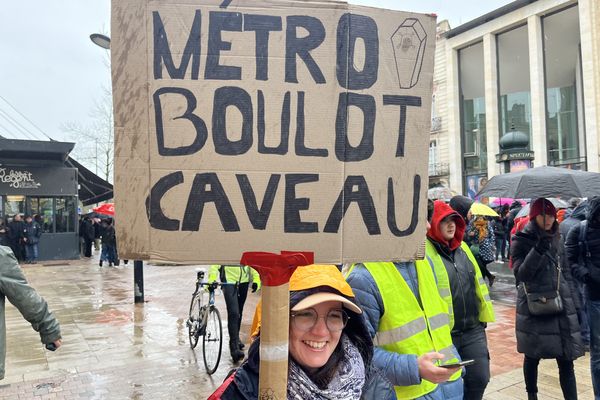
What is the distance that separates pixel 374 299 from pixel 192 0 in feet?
5.07

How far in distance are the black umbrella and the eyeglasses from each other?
11.0 ft

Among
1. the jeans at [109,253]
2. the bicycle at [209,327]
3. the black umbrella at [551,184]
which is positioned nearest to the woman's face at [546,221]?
the black umbrella at [551,184]

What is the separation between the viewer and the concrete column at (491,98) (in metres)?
29.3

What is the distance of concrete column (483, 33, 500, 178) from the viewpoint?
2931cm

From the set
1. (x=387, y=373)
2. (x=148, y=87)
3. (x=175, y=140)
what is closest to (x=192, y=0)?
(x=148, y=87)

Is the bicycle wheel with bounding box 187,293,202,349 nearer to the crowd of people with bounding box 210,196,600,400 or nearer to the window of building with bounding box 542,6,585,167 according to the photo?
the crowd of people with bounding box 210,196,600,400

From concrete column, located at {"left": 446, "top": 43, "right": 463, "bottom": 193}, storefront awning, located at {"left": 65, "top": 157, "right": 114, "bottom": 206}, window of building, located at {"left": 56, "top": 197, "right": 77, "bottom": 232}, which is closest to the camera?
window of building, located at {"left": 56, "top": 197, "right": 77, "bottom": 232}

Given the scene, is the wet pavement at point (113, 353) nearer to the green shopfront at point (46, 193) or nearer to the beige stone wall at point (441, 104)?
the green shopfront at point (46, 193)

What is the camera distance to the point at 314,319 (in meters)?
1.71

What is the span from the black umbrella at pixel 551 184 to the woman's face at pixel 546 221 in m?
0.46

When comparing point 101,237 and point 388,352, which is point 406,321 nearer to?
point 388,352

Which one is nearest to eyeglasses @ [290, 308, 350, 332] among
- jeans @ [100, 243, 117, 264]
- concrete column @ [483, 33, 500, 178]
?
jeans @ [100, 243, 117, 264]

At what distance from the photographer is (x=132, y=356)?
5918mm

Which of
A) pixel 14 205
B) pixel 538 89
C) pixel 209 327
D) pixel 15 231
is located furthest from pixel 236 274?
pixel 538 89
